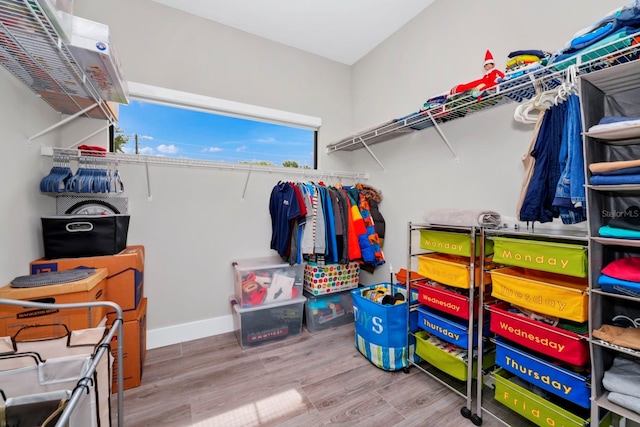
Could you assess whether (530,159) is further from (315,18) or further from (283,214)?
(315,18)

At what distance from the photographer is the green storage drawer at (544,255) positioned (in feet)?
3.73

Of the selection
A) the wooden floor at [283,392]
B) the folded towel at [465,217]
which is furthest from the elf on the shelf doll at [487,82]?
the wooden floor at [283,392]

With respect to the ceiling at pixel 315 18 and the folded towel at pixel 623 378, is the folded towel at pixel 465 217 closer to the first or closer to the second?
the folded towel at pixel 623 378

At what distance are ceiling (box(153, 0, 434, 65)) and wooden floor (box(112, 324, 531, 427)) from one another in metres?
3.04

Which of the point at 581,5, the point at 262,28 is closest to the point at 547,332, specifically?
the point at 581,5

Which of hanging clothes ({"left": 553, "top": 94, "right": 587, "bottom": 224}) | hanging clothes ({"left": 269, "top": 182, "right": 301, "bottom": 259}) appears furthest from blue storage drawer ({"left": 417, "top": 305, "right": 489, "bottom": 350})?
hanging clothes ({"left": 269, "top": 182, "right": 301, "bottom": 259})

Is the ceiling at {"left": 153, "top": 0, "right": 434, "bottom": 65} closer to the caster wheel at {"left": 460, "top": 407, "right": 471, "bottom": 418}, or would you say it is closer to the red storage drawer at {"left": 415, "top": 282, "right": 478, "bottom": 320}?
the red storage drawer at {"left": 415, "top": 282, "right": 478, "bottom": 320}

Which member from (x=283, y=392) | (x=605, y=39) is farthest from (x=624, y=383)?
(x=283, y=392)

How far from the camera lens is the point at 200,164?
98.3 inches

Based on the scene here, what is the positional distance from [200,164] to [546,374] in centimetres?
279

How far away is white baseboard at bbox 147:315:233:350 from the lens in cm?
234

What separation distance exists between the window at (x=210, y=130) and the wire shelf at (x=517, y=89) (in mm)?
777

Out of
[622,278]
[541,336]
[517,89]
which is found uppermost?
[517,89]

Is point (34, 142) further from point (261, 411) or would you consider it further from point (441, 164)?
point (441, 164)
